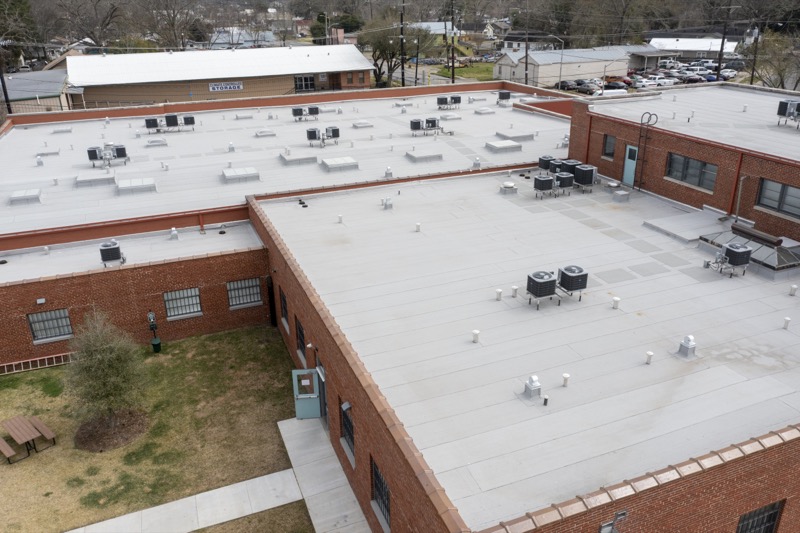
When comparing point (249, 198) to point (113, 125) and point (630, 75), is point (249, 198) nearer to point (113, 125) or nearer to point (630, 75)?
point (113, 125)

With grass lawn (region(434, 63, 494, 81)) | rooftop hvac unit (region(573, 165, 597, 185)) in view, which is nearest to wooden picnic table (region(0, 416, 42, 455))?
rooftop hvac unit (region(573, 165, 597, 185))

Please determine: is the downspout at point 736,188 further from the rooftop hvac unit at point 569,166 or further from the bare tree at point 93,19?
the bare tree at point 93,19

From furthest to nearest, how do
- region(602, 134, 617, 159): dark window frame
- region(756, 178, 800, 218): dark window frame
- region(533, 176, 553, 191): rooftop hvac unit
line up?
region(602, 134, 617, 159): dark window frame → region(533, 176, 553, 191): rooftop hvac unit → region(756, 178, 800, 218): dark window frame

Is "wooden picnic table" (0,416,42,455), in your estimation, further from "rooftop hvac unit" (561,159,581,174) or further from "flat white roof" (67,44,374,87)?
"flat white roof" (67,44,374,87)

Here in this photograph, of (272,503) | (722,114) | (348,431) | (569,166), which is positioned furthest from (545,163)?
(272,503)

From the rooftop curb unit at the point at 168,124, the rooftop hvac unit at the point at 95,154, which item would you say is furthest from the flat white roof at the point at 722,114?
the rooftop curb unit at the point at 168,124
